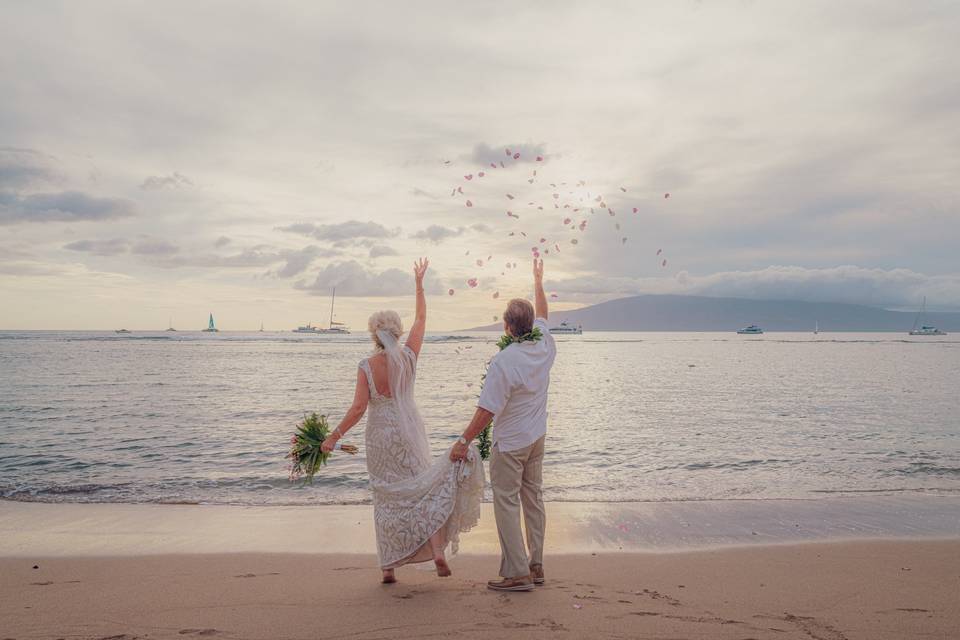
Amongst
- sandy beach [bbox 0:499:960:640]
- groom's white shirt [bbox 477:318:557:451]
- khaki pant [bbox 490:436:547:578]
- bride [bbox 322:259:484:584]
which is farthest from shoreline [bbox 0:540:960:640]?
groom's white shirt [bbox 477:318:557:451]

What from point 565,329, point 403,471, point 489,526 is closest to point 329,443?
point 403,471

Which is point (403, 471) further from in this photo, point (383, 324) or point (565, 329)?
point (565, 329)

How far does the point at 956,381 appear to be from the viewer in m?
34.5

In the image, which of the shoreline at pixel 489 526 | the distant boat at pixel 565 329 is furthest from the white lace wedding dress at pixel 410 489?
the distant boat at pixel 565 329

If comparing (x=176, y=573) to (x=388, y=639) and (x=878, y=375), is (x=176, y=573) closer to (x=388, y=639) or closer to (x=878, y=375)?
(x=388, y=639)

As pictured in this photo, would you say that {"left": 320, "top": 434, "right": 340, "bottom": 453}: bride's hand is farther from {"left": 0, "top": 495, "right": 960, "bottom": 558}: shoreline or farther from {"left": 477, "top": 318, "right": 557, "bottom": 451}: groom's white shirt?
{"left": 0, "top": 495, "right": 960, "bottom": 558}: shoreline

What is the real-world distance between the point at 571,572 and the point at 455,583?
1.19m

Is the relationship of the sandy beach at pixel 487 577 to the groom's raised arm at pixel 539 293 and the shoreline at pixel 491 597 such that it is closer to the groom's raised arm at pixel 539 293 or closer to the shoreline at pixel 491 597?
the shoreline at pixel 491 597

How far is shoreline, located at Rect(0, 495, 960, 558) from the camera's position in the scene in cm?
744

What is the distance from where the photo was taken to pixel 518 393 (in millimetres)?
5512

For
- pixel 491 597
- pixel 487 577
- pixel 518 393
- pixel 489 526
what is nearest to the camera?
pixel 491 597

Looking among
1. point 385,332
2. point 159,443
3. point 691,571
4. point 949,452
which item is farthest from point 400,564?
point 949,452

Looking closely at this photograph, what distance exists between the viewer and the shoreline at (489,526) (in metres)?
7.44

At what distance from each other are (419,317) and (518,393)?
1.24 meters
